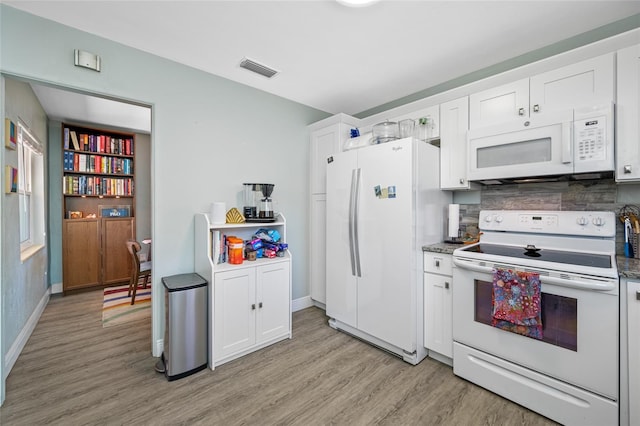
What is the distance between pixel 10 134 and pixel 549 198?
444cm

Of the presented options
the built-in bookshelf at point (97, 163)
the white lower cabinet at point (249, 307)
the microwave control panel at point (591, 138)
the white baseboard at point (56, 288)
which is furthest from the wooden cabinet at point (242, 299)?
the white baseboard at point (56, 288)

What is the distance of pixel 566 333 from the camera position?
1.62 metres

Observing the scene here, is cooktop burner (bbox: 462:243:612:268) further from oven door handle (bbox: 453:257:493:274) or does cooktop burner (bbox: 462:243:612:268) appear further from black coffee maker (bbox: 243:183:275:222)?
black coffee maker (bbox: 243:183:275:222)

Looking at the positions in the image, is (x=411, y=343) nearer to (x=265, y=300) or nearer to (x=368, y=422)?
(x=368, y=422)

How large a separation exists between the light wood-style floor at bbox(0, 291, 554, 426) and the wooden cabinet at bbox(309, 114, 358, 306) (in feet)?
2.92

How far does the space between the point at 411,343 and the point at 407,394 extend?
0.41m

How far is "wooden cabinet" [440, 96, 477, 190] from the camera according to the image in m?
2.40

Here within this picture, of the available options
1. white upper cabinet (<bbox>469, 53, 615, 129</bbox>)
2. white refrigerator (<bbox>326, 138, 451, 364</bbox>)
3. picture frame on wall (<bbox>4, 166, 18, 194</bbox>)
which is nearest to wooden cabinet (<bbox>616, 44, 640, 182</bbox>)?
white upper cabinet (<bbox>469, 53, 615, 129</bbox>)

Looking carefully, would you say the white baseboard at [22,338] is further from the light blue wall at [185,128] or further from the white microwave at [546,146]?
the white microwave at [546,146]

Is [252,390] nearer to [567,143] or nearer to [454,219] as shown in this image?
[454,219]

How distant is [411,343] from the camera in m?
2.24

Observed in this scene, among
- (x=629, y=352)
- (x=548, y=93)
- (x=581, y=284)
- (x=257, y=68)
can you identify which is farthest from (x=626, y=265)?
(x=257, y=68)

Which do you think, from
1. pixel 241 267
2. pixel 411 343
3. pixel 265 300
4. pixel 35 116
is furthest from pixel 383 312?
pixel 35 116

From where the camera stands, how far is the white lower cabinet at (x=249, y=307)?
88.9 inches
